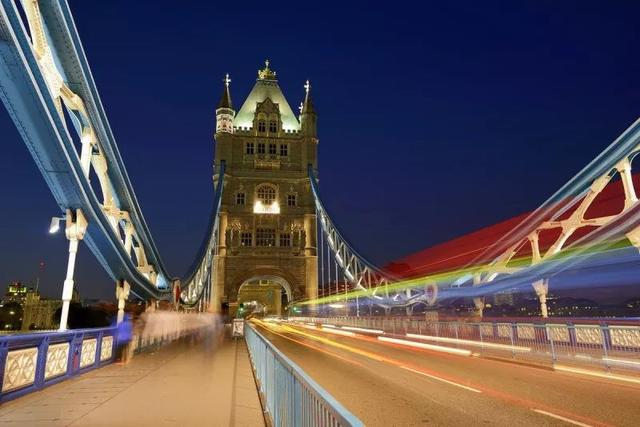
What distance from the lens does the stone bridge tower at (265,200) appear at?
194 feet

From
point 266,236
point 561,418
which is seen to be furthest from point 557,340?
point 266,236

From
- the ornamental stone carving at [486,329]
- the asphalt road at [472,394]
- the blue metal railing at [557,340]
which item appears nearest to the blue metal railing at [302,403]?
the asphalt road at [472,394]

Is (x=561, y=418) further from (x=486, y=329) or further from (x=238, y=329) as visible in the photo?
(x=238, y=329)

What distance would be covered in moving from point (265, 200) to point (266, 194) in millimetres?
929

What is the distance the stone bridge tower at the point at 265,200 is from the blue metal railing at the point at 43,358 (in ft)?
156

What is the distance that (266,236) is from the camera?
61.1 metres

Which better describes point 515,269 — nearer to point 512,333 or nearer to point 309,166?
point 512,333

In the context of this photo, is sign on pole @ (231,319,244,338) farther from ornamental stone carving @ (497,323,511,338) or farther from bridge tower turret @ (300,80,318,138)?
bridge tower turret @ (300,80,318,138)

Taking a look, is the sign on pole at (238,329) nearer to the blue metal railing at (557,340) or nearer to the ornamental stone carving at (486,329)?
the blue metal railing at (557,340)

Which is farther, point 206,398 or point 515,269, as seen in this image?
point 515,269

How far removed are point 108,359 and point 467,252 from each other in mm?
26325

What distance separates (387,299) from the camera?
44.6 meters

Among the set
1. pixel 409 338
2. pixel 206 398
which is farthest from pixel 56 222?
pixel 409 338

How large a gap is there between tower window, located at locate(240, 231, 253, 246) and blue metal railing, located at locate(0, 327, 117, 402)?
49068 millimetres
